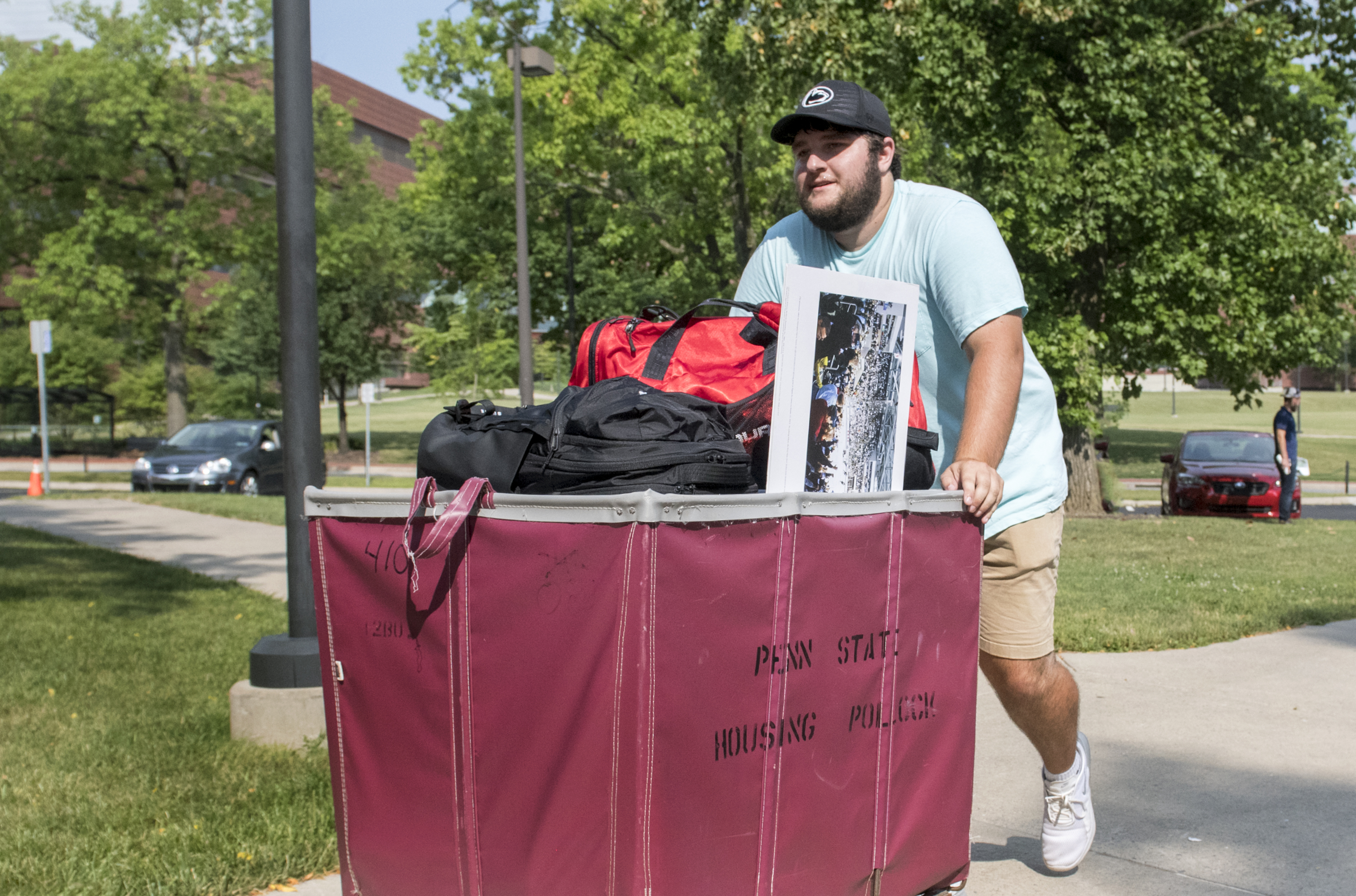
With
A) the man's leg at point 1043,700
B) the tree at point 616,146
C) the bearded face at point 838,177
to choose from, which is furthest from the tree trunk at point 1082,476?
the bearded face at point 838,177

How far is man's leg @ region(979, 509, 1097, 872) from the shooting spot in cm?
292

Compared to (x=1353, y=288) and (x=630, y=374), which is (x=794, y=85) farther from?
(x=630, y=374)

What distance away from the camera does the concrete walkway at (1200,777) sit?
3295 mm

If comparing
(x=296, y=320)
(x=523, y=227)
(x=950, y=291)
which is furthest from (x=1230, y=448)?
(x=950, y=291)

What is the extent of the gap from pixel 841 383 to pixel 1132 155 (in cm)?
1227

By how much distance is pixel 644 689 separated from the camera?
1832 millimetres

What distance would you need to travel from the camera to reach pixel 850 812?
7.45 feet

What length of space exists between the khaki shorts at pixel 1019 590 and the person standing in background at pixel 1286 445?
1400cm

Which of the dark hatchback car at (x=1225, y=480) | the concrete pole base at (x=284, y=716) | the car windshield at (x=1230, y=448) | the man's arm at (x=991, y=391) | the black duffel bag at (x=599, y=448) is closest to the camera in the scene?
the black duffel bag at (x=599, y=448)

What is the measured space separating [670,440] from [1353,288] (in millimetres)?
15988

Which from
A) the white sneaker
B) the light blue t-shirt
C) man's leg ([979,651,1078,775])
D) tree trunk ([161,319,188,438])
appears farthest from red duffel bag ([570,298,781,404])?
tree trunk ([161,319,188,438])

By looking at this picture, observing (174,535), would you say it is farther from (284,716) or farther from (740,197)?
(740,197)

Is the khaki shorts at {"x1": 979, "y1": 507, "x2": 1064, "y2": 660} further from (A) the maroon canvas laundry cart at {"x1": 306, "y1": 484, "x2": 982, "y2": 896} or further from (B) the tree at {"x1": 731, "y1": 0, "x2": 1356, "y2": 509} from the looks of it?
(B) the tree at {"x1": 731, "y1": 0, "x2": 1356, "y2": 509}

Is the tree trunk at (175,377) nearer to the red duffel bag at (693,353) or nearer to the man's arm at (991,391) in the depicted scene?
the red duffel bag at (693,353)
